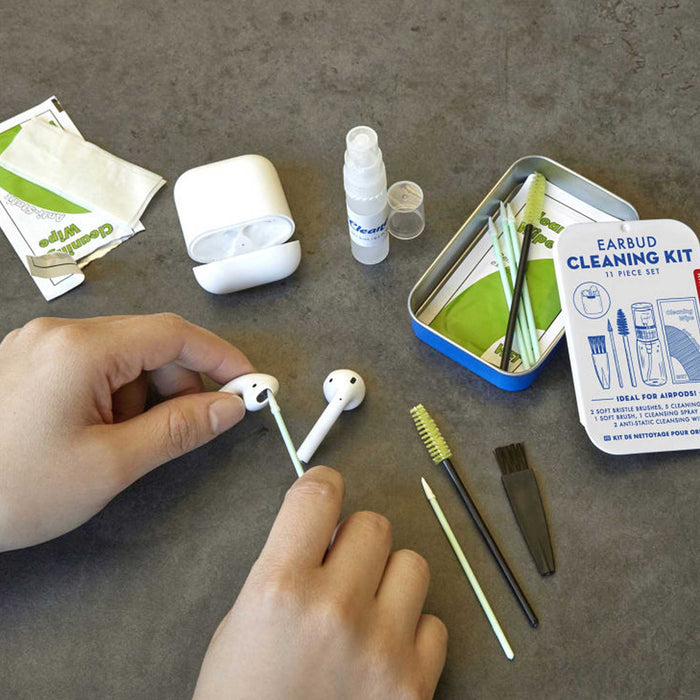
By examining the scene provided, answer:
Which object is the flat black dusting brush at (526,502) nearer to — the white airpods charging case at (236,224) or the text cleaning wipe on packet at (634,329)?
the text cleaning wipe on packet at (634,329)

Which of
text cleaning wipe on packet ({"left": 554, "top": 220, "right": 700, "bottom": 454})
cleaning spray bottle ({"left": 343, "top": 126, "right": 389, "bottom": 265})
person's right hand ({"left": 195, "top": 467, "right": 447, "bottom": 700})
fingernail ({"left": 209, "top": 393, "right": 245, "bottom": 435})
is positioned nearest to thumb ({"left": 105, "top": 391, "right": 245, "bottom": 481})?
fingernail ({"left": 209, "top": 393, "right": 245, "bottom": 435})

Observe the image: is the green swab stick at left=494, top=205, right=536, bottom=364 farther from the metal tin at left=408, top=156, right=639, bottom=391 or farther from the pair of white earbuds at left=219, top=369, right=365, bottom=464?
the pair of white earbuds at left=219, top=369, right=365, bottom=464

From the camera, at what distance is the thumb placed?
704 millimetres

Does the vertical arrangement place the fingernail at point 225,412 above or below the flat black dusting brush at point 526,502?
above

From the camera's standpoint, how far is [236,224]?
0.81 m

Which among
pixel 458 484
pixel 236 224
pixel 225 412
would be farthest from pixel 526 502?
pixel 236 224

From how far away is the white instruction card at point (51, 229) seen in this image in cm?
88

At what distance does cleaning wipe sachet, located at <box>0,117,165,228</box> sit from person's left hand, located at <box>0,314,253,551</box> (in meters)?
0.21

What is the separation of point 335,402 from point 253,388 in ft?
0.27

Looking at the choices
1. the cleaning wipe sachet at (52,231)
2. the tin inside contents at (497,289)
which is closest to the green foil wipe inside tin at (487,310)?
the tin inside contents at (497,289)

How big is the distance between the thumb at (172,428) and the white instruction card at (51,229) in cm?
24

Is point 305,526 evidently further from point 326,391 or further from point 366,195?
point 366,195

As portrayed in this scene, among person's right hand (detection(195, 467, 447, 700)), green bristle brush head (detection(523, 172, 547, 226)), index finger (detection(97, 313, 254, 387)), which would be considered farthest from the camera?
green bristle brush head (detection(523, 172, 547, 226))

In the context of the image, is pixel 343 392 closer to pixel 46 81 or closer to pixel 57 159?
pixel 57 159
